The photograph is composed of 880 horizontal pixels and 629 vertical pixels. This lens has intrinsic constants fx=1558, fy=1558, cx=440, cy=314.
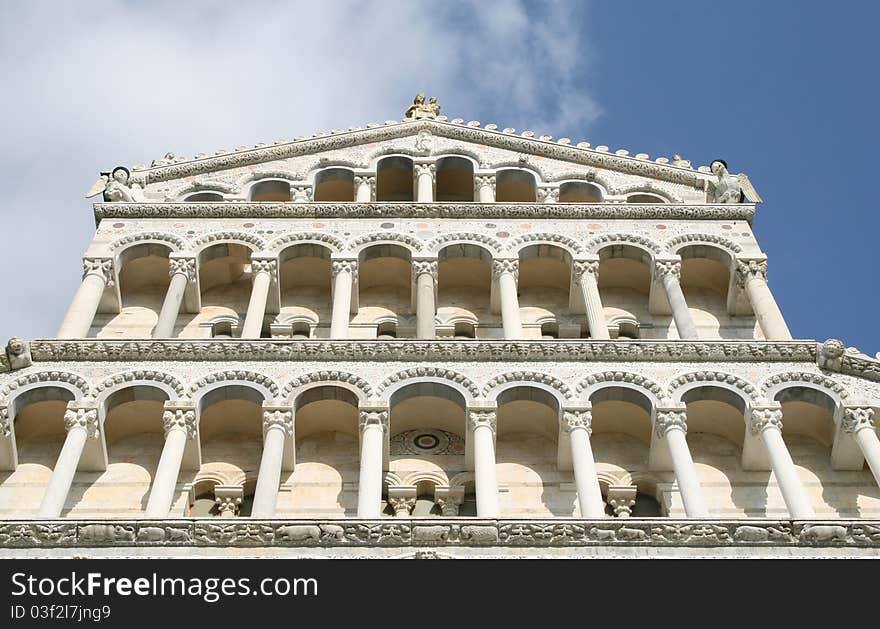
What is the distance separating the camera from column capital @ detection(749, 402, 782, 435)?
71.3 feet

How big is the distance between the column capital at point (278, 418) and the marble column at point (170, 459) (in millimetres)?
1008

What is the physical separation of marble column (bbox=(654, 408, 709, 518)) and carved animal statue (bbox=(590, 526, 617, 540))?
1.56m

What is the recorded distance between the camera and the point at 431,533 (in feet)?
60.0

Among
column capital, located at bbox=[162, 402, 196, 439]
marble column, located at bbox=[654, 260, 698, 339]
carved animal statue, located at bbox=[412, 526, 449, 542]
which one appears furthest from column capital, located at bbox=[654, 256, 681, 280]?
carved animal statue, located at bbox=[412, 526, 449, 542]

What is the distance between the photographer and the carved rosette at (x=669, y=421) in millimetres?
21672

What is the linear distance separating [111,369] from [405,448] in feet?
14.4

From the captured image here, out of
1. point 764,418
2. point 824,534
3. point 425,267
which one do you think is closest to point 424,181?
point 425,267

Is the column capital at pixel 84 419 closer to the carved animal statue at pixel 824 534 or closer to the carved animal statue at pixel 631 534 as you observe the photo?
the carved animal statue at pixel 631 534

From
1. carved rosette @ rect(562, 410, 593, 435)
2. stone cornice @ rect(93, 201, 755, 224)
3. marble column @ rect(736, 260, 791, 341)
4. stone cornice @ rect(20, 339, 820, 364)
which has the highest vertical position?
stone cornice @ rect(93, 201, 755, 224)

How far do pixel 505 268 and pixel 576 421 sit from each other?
501cm

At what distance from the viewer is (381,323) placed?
25.9 m

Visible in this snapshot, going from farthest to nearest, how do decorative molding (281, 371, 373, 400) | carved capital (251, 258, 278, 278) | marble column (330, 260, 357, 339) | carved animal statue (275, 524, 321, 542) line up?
carved capital (251, 258, 278, 278), marble column (330, 260, 357, 339), decorative molding (281, 371, 373, 400), carved animal statue (275, 524, 321, 542)

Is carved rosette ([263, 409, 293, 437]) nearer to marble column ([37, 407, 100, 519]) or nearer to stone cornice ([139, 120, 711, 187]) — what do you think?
marble column ([37, 407, 100, 519])
